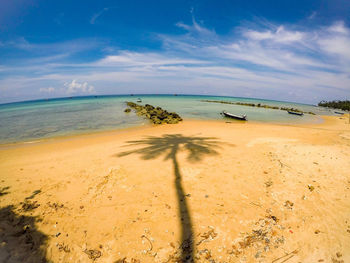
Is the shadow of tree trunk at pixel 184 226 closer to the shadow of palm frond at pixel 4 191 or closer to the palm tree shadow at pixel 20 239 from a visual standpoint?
the palm tree shadow at pixel 20 239

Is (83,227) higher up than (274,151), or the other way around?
(274,151)

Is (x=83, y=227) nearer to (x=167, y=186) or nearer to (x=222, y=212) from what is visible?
(x=167, y=186)

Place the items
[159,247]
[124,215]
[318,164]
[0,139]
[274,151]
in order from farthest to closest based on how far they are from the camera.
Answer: [0,139] < [274,151] < [318,164] < [124,215] < [159,247]

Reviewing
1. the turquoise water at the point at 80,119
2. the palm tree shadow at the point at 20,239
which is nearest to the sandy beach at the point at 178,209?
the palm tree shadow at the point at 20,239

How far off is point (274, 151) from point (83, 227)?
1051 centimetres

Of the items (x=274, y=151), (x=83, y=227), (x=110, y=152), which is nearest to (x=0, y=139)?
(x=110, y=152)

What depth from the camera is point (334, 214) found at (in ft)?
15.6

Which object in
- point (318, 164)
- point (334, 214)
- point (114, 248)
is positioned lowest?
point (114, 248)

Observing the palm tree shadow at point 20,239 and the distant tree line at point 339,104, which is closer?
the palm tree shadow at point 20,239

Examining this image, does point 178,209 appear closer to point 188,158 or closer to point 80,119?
point 188,158

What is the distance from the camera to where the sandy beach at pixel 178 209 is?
376cm

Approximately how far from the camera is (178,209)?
5.02 metres

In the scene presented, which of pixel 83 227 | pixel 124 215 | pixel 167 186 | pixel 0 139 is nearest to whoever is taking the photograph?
pixel 83 227

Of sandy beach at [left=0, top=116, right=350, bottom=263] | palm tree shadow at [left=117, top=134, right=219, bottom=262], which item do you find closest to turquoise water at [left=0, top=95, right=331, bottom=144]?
sandy beach at [left=0, top=116, right=350, bottom=263]
